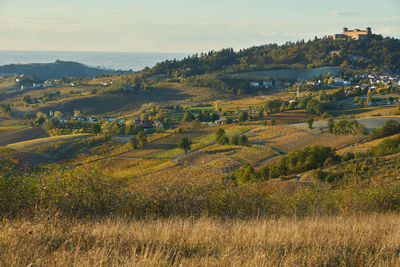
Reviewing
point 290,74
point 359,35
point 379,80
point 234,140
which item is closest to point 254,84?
point 290,74

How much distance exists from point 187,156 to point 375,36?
17680 centimetres

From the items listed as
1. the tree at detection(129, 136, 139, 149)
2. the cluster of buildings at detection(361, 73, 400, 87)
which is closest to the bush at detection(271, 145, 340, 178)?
the tree at detection(129, 136, 139, 149)

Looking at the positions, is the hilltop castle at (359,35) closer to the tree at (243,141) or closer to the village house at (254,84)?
the village house at (254,84)

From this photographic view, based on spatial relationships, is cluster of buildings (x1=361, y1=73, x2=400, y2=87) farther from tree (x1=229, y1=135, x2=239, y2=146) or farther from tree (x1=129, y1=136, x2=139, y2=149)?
tree (x1=129, y1=136, x2=139, y2=149)

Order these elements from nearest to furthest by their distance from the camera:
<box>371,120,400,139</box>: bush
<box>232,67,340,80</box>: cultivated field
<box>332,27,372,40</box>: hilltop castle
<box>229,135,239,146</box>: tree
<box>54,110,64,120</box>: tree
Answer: <box>371,120,400,139</box>: bush, <box>229,135,239,146</box>: tree, <box>54,110,64,120</box>: tree, <box>232,67,340,80</box>: cultivated field, <box>332,27,372,40</box>: hilltop castle

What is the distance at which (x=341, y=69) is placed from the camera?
145000mm

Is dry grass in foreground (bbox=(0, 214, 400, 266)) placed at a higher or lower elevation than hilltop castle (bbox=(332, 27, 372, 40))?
lower

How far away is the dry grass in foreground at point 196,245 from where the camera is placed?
14.0 ft

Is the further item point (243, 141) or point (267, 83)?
point (267, 83)

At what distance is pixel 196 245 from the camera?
199 inches

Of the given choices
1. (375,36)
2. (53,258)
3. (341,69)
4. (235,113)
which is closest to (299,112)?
(235,113)

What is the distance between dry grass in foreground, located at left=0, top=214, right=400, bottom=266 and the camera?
4.27 metres

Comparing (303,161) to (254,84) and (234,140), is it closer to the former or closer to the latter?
(234,140)

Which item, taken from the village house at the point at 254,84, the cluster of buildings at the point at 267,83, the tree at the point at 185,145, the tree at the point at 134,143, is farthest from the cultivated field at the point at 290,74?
the tree at the point at 185,145
